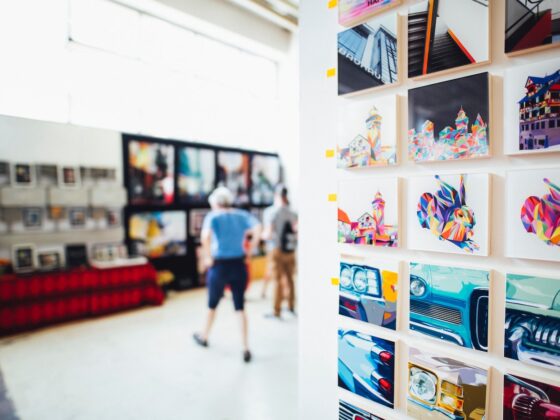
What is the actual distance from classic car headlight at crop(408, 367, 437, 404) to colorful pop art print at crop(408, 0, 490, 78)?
1267 mm

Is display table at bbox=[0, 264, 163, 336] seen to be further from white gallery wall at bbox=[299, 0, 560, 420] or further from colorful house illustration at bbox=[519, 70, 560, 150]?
colorful house illustration at bbox=[519, 70, 560, 150]

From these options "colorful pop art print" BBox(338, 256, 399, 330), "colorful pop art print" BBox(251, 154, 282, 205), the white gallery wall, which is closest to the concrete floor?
the white gallery wall

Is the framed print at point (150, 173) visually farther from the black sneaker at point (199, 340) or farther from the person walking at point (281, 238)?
the black sneaker at point (199, 340)

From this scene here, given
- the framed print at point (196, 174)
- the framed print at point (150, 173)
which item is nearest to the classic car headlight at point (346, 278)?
the framed print at point (150, 173)

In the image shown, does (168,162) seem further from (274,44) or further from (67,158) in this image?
(274,44)

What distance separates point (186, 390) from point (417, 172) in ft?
8.39

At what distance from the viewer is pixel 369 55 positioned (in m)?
1.63

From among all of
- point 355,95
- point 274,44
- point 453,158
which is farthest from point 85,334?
point 274,44

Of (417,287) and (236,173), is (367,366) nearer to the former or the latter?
(417,287)

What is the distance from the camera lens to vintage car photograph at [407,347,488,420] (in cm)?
138

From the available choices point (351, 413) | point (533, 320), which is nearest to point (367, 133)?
point (533, 320)

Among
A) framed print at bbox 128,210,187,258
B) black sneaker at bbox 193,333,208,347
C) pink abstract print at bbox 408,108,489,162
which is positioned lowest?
black sneaker at bbox 193,333,208,347

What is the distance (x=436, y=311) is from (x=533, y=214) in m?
0.53

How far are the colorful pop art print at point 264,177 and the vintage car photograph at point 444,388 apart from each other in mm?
5980
